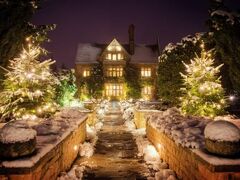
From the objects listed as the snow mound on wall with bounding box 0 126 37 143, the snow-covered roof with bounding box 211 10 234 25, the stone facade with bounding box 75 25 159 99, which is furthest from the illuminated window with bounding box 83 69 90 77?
the snow mound on wall with bounding box 0 126 37 143

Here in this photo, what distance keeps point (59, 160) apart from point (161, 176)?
2.72m

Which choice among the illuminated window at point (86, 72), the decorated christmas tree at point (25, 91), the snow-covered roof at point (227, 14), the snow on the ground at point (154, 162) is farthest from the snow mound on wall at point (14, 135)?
the illuminated window at point (86, 72)

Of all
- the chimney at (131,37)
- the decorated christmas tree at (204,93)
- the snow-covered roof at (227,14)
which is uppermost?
the chimney at (131,37)

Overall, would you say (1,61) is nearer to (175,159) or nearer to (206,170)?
(175,159)

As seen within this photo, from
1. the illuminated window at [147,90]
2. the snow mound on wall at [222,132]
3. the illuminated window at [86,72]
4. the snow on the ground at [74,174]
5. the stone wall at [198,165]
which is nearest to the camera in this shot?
the stone wall at [198,165]

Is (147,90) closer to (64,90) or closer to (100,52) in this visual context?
(100,52)

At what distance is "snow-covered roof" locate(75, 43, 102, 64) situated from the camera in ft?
155

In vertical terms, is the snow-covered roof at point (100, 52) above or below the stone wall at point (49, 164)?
above

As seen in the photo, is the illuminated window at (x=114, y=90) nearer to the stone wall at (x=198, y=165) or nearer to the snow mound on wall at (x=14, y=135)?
the stone wall at (x=198, y=165)

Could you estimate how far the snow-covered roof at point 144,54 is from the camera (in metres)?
47.6

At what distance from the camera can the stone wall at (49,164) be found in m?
4.94

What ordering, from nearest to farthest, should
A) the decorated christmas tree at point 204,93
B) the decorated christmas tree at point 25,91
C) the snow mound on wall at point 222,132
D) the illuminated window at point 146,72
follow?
the snow mound on wall at point 222,132, the decorated christmas tree at point 25,91, the decorated christmas tree at point 204,93, the illuminated window at point 146,72

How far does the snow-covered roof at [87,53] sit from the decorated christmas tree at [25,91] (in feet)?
112

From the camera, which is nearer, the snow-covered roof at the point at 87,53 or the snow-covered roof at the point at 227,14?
the snow-covered roof at the point at 227,14
